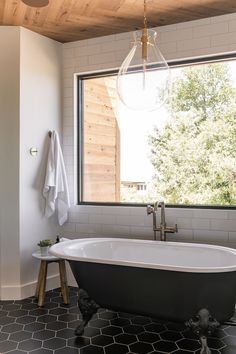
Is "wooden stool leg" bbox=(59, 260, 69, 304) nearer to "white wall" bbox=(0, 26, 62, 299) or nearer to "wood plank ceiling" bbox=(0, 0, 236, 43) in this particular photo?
"white wall" bbox=(0, 26, 62, 299)

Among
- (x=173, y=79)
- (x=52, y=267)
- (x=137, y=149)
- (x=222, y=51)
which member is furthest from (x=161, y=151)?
(x=52, y=267)

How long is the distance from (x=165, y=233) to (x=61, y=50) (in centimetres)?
247

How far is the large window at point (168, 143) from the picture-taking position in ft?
12.4

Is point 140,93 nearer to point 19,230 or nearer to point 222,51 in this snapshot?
point 222,51

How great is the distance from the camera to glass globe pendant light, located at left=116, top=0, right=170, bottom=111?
3.12 m

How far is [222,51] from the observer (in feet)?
12.1

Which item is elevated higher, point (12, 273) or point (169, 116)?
point (169, 116)

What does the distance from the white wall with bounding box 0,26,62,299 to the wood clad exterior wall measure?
67cm

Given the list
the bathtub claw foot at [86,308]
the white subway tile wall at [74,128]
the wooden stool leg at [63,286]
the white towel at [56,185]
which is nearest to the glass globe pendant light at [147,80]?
the white subway tile wall at [74,128]

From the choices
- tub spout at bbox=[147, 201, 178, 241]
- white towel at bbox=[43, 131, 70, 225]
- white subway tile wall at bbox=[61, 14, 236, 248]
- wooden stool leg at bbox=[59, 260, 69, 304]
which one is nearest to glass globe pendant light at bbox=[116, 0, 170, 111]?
white subway tile wall at bbox=[61, 14, 236, 248]

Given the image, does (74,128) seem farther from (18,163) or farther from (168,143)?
(168,143)

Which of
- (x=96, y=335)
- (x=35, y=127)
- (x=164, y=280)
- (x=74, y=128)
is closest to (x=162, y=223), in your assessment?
(x=164, y=280)

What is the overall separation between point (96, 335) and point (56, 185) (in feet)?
5.62

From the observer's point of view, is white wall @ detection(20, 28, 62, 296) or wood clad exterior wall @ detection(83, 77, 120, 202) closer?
white wall @ detection(20, 28, 62, 296)
